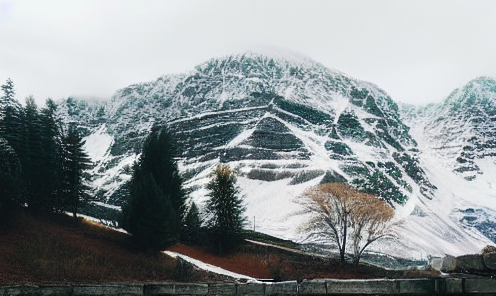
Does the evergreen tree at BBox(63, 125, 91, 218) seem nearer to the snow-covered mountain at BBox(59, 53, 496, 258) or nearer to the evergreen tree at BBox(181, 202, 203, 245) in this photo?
the evergreen tree at BBox(181, 202, 203, 245)

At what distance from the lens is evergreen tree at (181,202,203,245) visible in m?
47.6

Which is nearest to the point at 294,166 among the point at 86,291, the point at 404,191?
the point at 404,191

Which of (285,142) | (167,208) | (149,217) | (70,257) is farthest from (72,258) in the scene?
(285,142)

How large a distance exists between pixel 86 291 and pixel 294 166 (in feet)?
337

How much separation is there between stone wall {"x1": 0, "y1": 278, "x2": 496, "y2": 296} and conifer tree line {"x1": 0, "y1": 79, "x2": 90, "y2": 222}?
101 ft

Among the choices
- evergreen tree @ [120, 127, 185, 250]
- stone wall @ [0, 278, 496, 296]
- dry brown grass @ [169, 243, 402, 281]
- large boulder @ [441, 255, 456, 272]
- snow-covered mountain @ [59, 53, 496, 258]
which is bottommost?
dry brown grass @ [169, 243, 402, 281]

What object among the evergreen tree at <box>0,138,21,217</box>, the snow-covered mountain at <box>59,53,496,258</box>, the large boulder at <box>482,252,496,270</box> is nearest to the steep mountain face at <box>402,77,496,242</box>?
the snow-covered mountain at <box>59,53,496,258</box>

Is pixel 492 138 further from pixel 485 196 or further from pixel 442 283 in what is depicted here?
pixel 442 283

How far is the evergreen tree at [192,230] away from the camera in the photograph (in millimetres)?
47625

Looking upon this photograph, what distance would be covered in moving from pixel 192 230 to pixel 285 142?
76.0 m

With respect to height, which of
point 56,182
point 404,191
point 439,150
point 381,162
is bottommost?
point 56,182

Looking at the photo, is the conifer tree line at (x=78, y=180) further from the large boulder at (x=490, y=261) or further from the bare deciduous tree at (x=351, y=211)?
the large boulder at (x=490, y=261)

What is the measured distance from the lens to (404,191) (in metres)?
117

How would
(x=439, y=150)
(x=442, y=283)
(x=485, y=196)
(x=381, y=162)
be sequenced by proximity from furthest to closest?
(x=439, y=150)
(x=485, y=196)
(x=381, y=162)
(x=442, y=283)
